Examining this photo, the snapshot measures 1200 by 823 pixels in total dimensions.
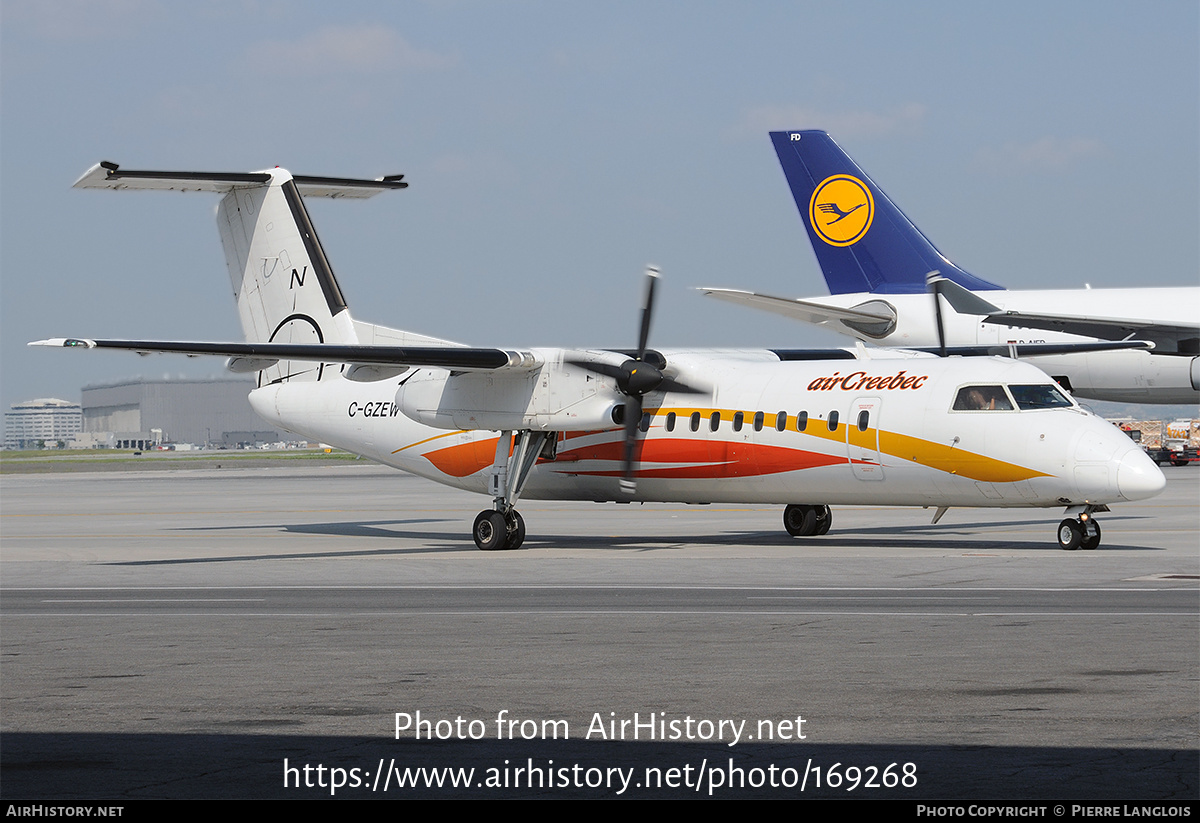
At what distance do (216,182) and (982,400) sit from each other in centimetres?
1588

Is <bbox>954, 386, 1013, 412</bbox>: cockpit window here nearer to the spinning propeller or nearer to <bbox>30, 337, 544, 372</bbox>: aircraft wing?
the spinning propeller

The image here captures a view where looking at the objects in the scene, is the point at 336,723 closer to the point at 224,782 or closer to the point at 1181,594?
the point at 224,782

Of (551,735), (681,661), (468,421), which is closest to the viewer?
(551,735)

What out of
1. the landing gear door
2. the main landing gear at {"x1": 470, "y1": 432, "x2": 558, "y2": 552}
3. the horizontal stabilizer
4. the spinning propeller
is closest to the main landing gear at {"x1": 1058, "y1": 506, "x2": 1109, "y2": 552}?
the landing gear door

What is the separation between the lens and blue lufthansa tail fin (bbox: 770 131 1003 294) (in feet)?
125

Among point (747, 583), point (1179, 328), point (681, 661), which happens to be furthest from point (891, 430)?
point (1179, 328)

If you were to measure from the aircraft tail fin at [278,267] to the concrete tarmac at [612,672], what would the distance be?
635 cm

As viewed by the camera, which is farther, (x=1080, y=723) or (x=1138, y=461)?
(x=1138, y=461)

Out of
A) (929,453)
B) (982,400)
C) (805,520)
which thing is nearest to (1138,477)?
(982,400)

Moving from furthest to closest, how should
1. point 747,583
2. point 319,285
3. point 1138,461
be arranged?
point 319,285, point 1138,461, point 747,583

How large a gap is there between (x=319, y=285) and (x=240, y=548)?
244 inches

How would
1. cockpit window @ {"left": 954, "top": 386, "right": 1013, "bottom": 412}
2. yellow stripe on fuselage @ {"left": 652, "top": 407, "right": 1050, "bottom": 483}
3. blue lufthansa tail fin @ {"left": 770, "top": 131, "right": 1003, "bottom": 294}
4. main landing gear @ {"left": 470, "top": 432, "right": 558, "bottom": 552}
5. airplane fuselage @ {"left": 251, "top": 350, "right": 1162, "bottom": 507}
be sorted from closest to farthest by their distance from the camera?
airplane fuselage @ {"left": 251, "top": 350, "right": 1162, "bottom": 507} → yellow stripe on fuselage @ {"left": 652, "top": 407, "right": 1050, "bottom": 483} → cockpit window @ {"left": 954, "top": 386, "right": 1013, "bottom": 412} → main landing gear @ {"left": 470, "top": 432, "right": 558, "bottom": 552} → blue lufthansa tail fin @ {"left": 770, "top": 131, "right": 1003, "bottom": 294}

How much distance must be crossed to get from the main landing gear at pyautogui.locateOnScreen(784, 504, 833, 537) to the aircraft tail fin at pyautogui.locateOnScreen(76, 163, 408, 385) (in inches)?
374

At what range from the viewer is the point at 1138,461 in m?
19.4
